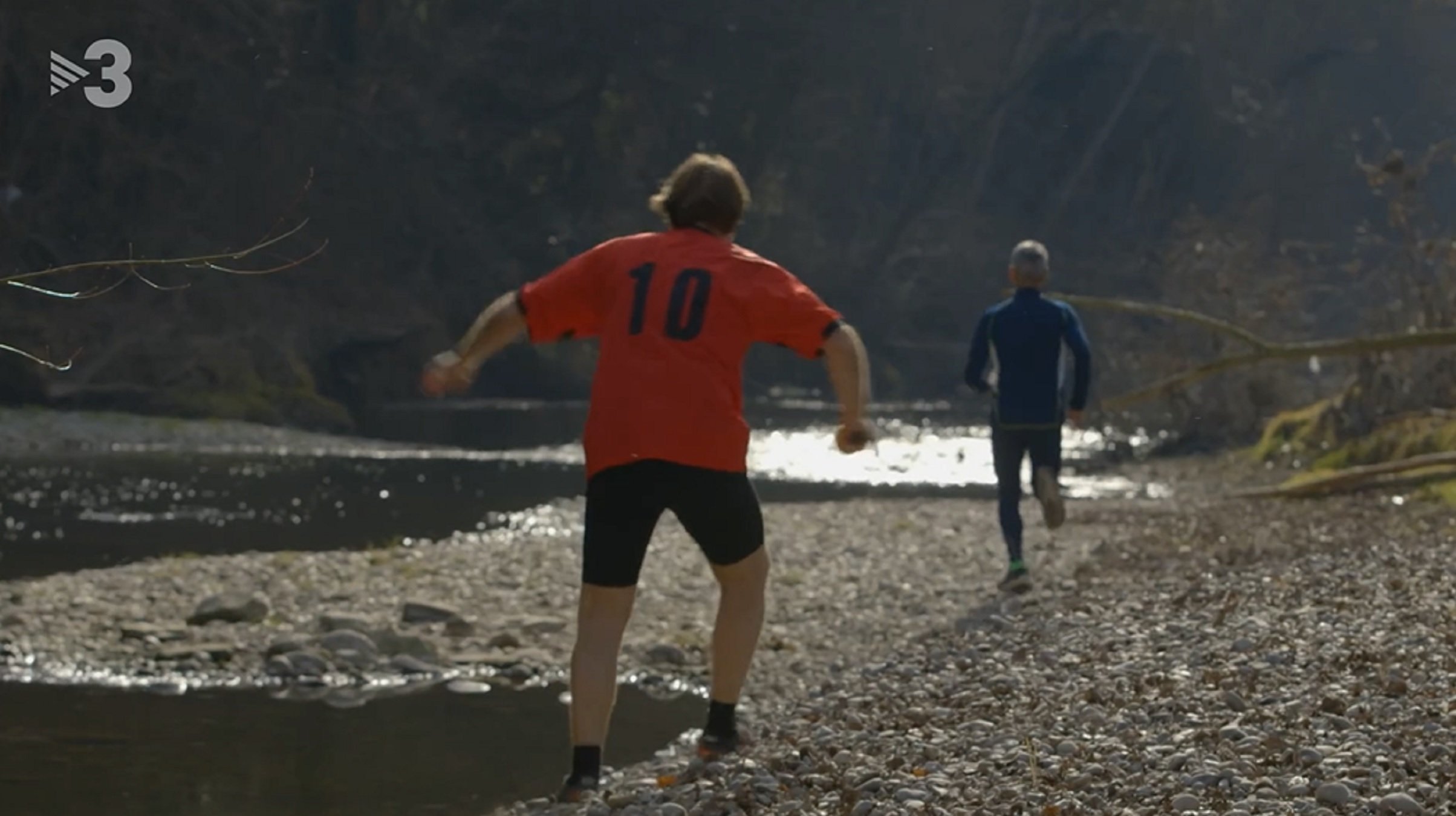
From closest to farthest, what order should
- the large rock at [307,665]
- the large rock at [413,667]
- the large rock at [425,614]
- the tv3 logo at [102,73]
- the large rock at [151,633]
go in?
1. the large rock at [307,665]
2. the large rock at [413,667]
3. the large rock at [151,633]
4. the large rock at [425,614]
5. the tv3 logo at [102,73]

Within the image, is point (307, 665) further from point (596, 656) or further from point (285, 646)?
point (596, 656)

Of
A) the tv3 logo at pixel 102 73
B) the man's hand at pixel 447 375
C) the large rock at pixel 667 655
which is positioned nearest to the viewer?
the man's hand at pixel 447 375

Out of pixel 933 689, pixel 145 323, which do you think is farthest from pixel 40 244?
pixel 933 689

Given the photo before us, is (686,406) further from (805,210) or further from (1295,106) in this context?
(1295,106)

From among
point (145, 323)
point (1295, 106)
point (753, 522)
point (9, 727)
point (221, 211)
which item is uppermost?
point (1295, 106)

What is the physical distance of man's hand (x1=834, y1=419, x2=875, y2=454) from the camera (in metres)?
6.49

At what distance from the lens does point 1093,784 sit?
615 cm

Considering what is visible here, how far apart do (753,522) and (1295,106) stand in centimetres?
9879

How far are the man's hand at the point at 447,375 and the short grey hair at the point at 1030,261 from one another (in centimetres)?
578

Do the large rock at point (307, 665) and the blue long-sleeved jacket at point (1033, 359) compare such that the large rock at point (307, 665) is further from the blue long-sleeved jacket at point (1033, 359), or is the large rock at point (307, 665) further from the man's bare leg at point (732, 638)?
the man's bare leg at point (732, 638)

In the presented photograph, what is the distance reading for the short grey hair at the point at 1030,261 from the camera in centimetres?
1167

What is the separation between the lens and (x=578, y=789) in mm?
6625

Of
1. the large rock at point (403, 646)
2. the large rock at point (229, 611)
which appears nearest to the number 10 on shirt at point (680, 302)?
the large rock at point (403, 646)

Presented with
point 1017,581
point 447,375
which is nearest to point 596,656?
point 447,375
